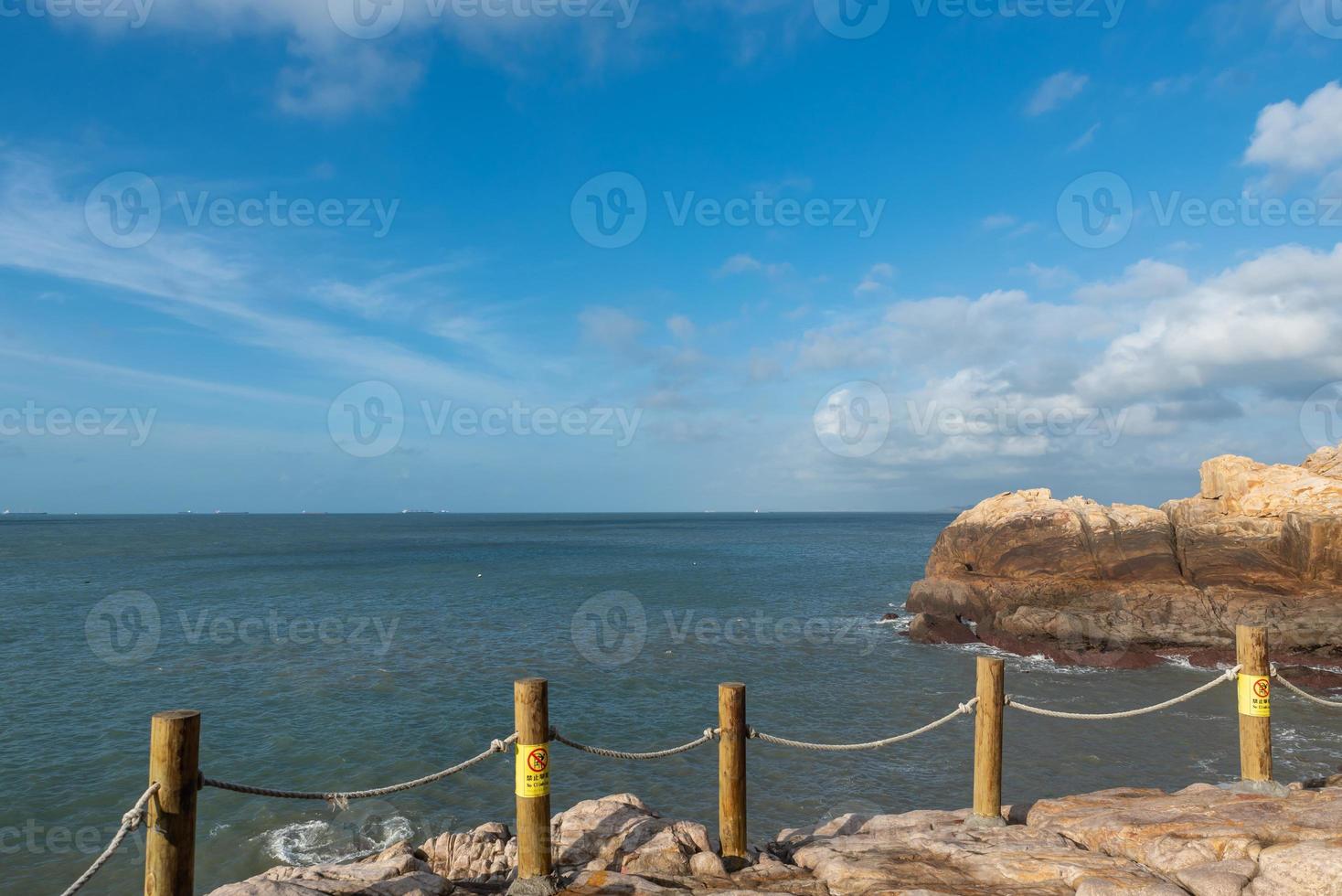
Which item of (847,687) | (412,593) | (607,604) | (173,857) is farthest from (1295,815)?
(412,593)

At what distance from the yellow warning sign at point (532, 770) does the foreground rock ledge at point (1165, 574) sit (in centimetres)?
2367

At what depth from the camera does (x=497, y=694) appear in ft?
65.9

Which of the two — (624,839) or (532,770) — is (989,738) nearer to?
(624,839)

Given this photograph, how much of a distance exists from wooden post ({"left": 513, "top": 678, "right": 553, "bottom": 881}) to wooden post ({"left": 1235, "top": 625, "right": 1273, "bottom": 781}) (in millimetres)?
7753

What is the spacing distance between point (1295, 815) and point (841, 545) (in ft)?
300

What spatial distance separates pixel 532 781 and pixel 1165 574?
1129 inches

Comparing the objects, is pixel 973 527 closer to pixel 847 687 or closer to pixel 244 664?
pixel 847 687

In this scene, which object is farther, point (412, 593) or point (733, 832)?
point (412, 593)

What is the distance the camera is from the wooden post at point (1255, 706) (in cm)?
827

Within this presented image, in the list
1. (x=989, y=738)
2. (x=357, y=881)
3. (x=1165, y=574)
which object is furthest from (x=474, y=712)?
(x=1165, y=574)

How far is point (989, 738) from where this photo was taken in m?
7.77

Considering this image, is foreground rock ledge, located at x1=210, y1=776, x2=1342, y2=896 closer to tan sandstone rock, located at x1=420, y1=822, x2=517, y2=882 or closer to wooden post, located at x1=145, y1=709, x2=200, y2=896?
tan sandstone rock, located at x1=420, y1=822, x2=517, y2=882

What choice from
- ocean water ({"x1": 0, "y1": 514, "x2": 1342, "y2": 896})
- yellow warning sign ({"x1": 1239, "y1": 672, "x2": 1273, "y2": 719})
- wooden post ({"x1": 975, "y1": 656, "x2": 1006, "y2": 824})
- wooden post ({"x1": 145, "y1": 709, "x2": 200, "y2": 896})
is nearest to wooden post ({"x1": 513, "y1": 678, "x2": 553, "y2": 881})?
wooden post ({"x1": 145, "y1": 709, "x2": 200, "y2": 896})

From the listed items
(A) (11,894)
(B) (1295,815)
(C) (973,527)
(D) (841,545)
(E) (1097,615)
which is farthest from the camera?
(D) (841,545)
